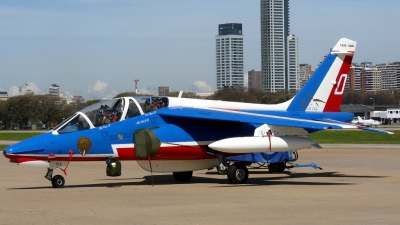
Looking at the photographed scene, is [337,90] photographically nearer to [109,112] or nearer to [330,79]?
[330,79]

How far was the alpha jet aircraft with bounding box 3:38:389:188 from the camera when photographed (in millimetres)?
16688

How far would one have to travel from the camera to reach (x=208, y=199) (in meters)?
14.5

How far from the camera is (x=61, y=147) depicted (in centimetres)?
1653

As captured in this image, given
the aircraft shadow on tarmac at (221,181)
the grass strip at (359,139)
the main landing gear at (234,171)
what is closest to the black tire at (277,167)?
the aircraft shadow on tarmac at (221,181)

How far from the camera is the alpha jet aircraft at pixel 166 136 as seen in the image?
16688 mm

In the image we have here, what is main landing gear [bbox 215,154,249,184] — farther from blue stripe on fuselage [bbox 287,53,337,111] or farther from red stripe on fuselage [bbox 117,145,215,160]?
blue stripe on fuselage [bbox 287,53,337,111]

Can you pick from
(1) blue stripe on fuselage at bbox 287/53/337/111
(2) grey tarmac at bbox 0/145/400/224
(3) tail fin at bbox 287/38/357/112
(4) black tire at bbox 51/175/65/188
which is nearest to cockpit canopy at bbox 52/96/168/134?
(4) black tire at bbox 51/175/65/188

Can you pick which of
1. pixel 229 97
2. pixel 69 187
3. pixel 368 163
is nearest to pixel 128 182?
pixel 69 187

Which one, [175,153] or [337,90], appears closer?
[175,153]

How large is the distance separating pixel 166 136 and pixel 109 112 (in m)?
1.68

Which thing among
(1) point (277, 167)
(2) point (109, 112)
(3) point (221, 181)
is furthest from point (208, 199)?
(1) point (277, 167)

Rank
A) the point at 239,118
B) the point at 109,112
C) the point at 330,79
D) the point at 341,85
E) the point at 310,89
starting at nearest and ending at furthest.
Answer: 1. the point at 239,118
2. the point at 109,112
3. the point at 310,89
4. the point at 330,79
5. the point at 341,85

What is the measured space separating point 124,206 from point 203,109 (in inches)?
203

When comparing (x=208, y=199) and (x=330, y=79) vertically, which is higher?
(x=330, y=79)
